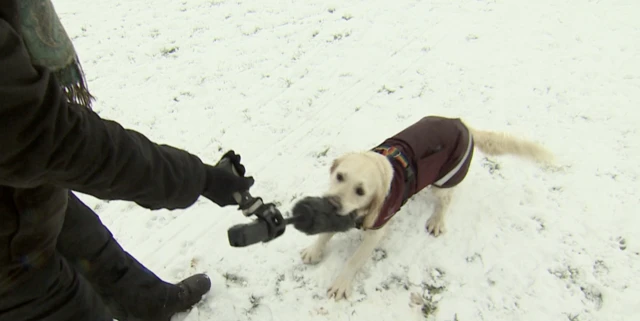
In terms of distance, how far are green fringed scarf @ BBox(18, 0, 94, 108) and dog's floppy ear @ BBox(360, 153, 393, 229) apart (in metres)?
1.46

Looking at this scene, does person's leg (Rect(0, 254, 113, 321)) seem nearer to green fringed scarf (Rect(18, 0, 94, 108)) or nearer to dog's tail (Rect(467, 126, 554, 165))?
green fringed scarf (Rect(18, 0, 94, 108))

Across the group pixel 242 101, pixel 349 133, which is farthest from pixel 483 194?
pixel 242 101

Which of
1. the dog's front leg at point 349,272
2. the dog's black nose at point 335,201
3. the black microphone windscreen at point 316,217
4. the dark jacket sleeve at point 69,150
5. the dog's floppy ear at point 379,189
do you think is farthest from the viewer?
the dog's front leg at point 349,272

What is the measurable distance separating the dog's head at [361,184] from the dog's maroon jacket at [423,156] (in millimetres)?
71

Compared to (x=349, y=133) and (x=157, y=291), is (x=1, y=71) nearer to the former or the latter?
(x=157, y=291)

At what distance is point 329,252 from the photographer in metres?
2.76

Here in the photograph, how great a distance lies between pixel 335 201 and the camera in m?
2.07

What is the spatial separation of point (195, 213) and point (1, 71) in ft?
7.81

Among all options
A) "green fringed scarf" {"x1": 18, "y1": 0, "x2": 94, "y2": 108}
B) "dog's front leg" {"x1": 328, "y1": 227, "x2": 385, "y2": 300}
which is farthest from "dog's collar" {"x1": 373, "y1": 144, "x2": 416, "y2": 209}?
"green fringed scarf" {"x1": 18, "y1": 0, "x2": 94, "y2": 108}

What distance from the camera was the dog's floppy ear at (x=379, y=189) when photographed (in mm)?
2160

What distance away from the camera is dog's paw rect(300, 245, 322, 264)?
2.68 metres

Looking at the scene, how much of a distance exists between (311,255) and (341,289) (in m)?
0.32

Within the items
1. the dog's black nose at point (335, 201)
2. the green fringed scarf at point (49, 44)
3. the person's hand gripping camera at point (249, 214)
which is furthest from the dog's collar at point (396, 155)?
the green fringed scarf at point (49, 44)

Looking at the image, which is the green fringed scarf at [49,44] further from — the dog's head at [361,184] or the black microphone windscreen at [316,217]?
the dog's head at [361,184]
